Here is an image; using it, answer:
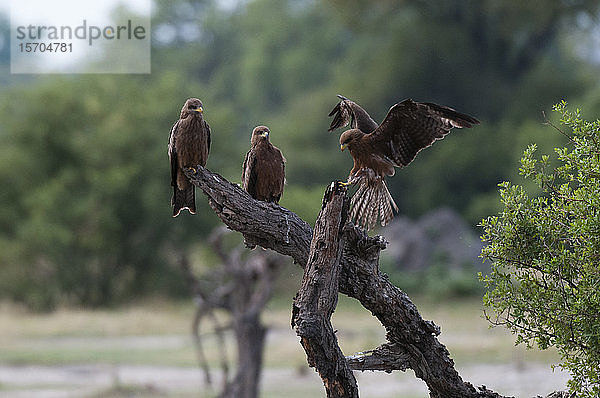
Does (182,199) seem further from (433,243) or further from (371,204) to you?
(433,243)

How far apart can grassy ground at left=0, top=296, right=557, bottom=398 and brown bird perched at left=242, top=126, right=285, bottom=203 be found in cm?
440

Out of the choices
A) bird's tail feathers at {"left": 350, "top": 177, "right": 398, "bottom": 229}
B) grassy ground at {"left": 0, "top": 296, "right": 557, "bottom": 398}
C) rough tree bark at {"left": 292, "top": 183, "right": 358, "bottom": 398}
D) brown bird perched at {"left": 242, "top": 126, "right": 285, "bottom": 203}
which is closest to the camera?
rough tree bark at {"left": 292, "top": 183, "right": 358, "bottom": 398}

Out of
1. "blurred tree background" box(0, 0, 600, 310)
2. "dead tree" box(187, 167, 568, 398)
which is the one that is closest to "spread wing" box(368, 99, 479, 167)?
"dead tree" box(187, 167, 568, 398)

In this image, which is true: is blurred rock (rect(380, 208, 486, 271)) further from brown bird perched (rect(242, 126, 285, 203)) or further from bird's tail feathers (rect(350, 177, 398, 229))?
bird's tail feathers (rect(350, 177, 398, 229))

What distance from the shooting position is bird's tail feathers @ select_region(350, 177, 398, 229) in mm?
3803

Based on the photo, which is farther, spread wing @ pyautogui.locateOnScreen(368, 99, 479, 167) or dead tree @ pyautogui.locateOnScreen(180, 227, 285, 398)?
dead tree @ pyautogui.locateOnScreen(180, 227, 285, 398)

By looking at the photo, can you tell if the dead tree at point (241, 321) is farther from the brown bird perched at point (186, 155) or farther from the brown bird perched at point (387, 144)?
the brown bird perched at point (387, 144)

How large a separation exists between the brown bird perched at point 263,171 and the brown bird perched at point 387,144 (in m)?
0.46

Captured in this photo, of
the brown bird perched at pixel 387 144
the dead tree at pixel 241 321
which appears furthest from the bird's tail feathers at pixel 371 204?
the dead tree at pixel 241 321

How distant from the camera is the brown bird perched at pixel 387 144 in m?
3.68

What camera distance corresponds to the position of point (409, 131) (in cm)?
374

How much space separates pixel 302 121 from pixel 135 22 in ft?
21.0

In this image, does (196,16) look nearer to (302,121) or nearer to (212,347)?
(302,121)

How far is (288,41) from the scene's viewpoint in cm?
3062
